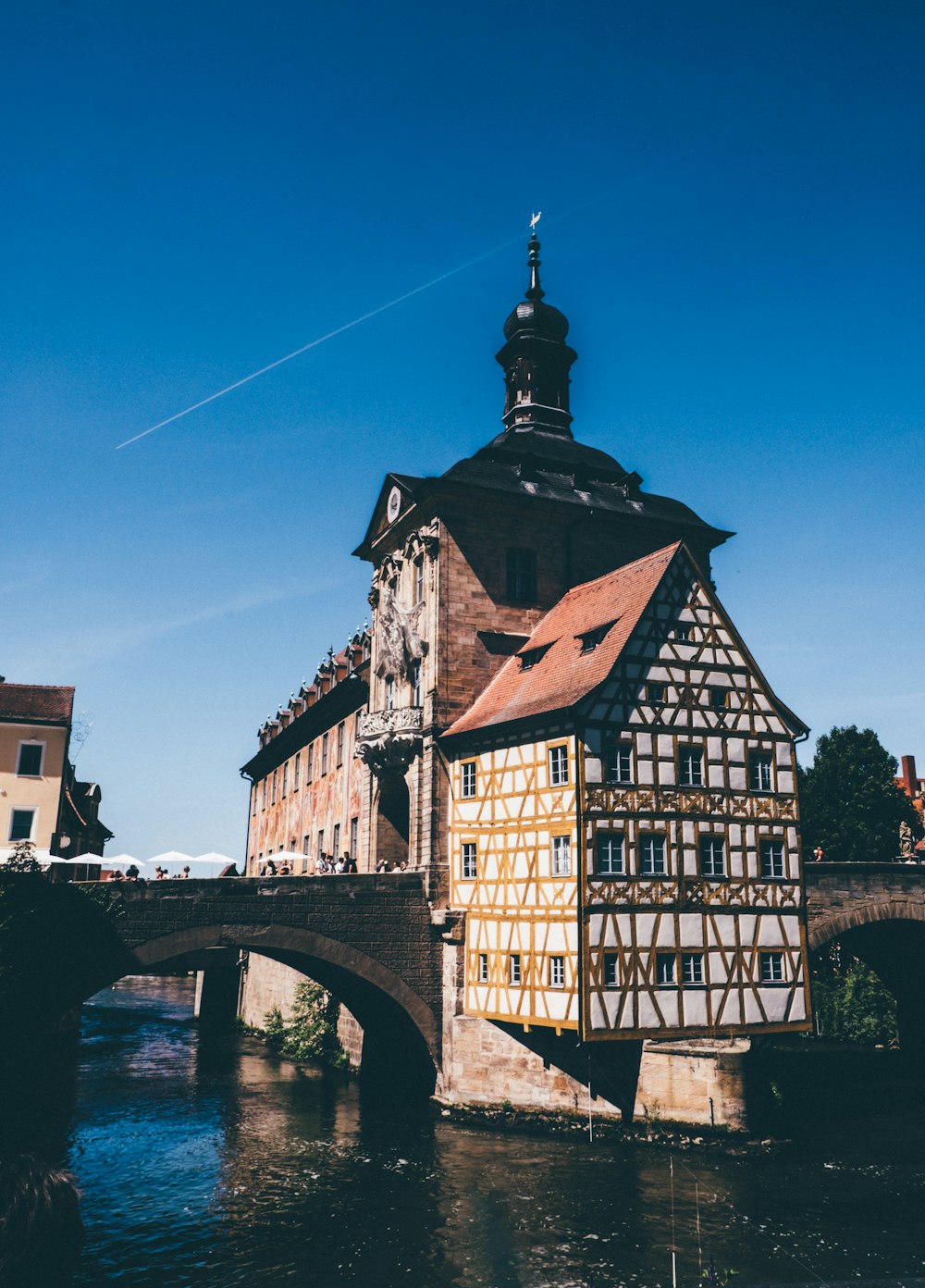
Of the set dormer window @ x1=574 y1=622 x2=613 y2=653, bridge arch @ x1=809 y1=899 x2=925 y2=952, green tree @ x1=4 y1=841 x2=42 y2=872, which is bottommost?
bridge arch @ x1=809 y1=899 x2=925 y2=952

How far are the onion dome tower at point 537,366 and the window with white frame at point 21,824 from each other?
2222 cm

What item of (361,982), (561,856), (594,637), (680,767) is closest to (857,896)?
(680,767)

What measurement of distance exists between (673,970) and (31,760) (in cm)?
2339

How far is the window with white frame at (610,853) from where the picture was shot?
86.5 ft

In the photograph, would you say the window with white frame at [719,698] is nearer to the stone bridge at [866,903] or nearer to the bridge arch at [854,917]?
the stone bridge at [866,903]

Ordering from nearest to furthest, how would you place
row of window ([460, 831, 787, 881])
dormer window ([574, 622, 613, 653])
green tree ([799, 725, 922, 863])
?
row of window ([460, 831, 787, 881]) < dormer window ([574, 622, 613, 653]) < green tree ([799, 725, 922, 863])

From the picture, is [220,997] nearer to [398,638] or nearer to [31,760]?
[31,760]

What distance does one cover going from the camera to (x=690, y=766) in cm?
2805

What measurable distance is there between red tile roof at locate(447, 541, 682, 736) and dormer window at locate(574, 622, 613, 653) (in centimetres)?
13

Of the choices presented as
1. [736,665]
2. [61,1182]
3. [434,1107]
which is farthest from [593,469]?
[61,1182]

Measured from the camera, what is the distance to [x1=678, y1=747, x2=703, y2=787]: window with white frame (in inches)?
1097

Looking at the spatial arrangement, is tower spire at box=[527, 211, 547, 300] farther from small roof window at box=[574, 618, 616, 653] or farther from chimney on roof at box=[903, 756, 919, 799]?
chimney on roof at box=[903, 756, 919, 799]

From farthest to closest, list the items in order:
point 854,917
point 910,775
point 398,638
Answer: point 910,775 → point 398,638 → point 854,917

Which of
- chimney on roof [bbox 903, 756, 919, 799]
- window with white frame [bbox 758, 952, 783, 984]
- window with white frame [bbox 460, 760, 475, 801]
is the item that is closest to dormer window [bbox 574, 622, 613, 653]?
window with white frame [bbox 460, 760, 475, 801]
